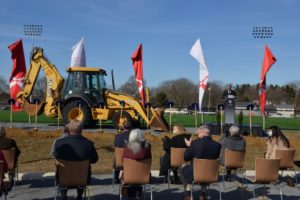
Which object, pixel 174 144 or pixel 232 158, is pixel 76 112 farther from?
pixel 232 158

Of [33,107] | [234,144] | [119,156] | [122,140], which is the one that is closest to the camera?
[119,156]

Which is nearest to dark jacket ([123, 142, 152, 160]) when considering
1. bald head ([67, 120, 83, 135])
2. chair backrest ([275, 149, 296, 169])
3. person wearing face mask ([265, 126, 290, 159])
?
bald head ([67, 120, 83, 135])

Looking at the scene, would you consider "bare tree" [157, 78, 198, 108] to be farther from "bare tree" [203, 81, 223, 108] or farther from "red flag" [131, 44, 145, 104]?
"red flag" [131, 44, 145, 104]

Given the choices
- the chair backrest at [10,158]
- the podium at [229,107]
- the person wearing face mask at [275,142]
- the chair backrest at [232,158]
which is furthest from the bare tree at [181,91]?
the chair backrest at [10,158]

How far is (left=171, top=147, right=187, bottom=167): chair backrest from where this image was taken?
887cm

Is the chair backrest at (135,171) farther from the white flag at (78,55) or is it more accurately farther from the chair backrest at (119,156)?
the white flag at (78,55)

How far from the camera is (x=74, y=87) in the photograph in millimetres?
20953

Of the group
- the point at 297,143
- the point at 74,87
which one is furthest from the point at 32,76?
the point at 297,143

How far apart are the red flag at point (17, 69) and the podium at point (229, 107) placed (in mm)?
10171

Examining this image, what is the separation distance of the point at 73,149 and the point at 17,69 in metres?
16.5

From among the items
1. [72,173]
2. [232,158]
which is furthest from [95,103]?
[72,173]

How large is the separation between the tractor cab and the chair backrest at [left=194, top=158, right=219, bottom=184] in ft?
45.6

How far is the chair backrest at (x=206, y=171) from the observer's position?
721 cm

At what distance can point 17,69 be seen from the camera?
22.2 m
